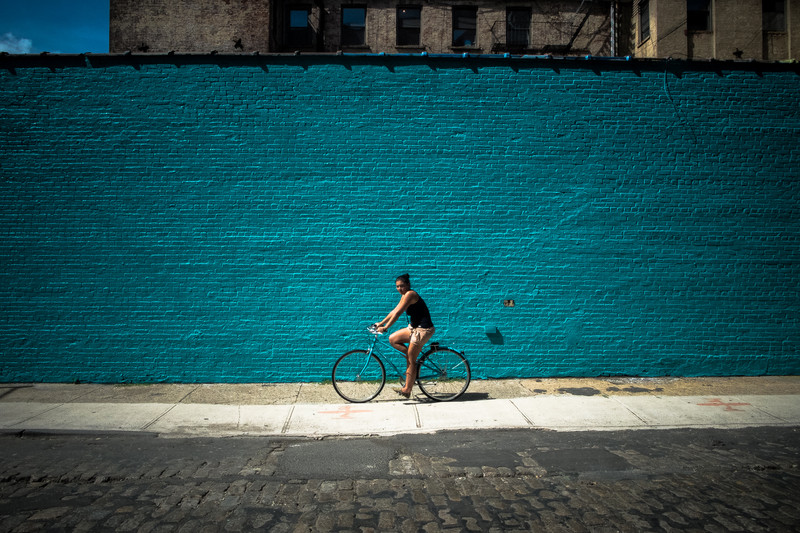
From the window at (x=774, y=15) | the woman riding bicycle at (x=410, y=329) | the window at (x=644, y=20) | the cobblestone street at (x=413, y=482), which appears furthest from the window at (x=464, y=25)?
the cobblestone street at (x=413, y=482)

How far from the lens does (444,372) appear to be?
667 cm

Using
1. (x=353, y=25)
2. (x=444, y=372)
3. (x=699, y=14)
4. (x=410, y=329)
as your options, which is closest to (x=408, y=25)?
(x=353, y=25)

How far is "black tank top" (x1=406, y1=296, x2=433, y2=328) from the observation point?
657cm

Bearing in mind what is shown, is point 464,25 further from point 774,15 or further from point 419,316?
point 419,316

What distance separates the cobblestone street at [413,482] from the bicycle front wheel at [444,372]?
4.07 feet

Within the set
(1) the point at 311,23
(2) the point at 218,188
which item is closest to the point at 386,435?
(2) the point at 218,188

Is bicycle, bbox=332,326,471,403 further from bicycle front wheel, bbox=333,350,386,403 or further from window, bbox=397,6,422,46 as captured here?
window, bbox=397,6,422,46

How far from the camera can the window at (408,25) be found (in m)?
17.3

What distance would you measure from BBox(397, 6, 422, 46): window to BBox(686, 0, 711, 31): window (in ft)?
31.2

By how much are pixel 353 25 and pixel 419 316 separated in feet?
48.2

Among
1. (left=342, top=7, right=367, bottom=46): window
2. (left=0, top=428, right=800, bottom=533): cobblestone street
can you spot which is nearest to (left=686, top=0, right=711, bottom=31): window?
(left=342, top=7, right=367, bottom=46): window

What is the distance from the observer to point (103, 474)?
4.29 m

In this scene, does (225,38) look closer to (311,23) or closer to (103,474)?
(311,23)

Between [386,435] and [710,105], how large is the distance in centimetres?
771
